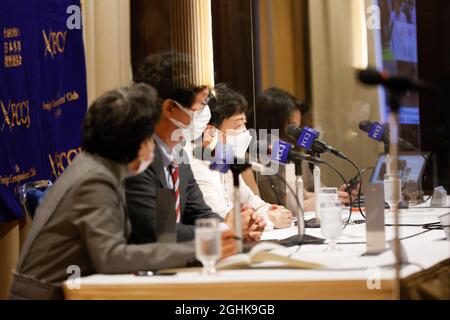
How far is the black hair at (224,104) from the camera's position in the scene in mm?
3500

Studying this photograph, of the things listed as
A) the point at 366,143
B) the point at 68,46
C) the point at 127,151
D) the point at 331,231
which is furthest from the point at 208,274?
the point at 366,143

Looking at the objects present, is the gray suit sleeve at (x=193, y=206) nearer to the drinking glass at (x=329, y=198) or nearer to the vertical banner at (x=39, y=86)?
the drinking glass at (x=329, y=198)

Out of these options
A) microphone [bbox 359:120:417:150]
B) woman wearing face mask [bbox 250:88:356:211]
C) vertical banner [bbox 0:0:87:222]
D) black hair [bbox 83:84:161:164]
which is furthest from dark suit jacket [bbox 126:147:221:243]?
microphone [bbox 359:120:417:150]

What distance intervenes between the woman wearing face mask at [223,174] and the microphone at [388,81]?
1092 mm

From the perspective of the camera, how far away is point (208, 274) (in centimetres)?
190

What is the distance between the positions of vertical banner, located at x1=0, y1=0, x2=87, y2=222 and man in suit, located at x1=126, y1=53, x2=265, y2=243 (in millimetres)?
1108

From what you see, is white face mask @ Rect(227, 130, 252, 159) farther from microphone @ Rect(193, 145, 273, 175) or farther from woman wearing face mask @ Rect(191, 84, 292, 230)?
microphone @ Rect(193, 145, 273, 175)

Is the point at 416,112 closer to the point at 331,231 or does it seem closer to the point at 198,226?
the point at 331,231

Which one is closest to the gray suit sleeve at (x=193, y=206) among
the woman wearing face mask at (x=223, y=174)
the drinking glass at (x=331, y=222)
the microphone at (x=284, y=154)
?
the woman wearing face mask at (x=223, y=174)

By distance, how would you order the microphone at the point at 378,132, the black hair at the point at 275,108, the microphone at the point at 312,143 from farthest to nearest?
the black hair at the point at 275,108, the microphone at the point at 378,132, the microphone at the point at 312,143

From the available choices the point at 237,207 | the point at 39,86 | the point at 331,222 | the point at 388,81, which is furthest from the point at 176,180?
Answer: the point at 39,86

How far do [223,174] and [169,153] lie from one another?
444 millimetres
